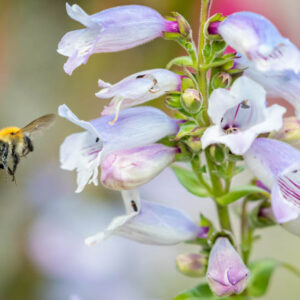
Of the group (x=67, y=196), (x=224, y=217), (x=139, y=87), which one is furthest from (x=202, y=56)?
(x=67, y=196)

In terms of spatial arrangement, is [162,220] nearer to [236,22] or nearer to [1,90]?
[236,22]

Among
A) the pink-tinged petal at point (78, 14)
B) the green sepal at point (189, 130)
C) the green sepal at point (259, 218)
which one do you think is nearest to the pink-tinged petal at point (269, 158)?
the green sepal at point (189, 130)

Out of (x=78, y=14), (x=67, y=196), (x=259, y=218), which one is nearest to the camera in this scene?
(x=78, y=14)

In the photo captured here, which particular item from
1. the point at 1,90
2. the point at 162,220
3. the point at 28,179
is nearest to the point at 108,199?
the point at 28,179

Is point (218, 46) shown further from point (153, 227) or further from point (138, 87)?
point (153, 227)

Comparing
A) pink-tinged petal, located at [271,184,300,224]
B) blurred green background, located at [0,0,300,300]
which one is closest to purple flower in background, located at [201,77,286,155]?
Result: pink-tinged petal, located at [271,184,300,224]

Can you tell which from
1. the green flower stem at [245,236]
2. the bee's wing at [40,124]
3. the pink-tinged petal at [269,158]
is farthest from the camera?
the bee's wing at [40,124]

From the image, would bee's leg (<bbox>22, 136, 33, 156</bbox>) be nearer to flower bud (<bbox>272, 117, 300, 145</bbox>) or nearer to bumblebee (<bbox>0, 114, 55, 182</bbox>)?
bumblebee (<bbox>0, 114, 55, 182</bbox>)

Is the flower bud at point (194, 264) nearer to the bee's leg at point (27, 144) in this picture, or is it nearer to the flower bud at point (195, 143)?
the flower bud at point (195, 143)
